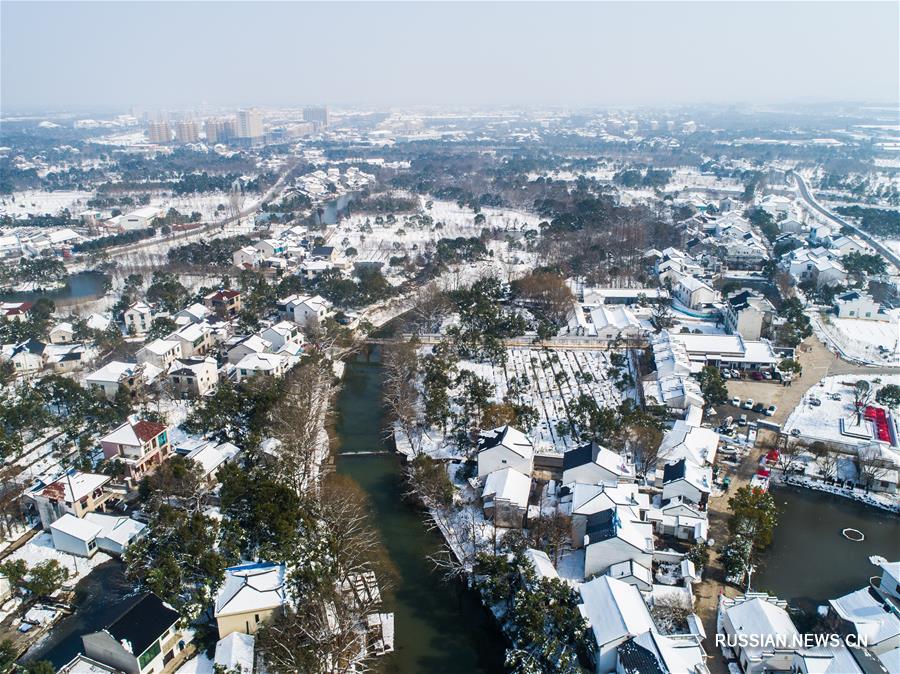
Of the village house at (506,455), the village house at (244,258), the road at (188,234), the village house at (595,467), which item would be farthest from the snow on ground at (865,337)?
the road at (188,234)

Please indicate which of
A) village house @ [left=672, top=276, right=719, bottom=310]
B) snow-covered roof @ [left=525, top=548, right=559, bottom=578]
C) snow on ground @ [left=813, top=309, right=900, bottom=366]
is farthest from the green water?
snow on ground @ [left=813, top=309, right=900, bottom=366]

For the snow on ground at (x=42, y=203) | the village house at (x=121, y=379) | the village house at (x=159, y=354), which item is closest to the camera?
the village house at (x=121, y=379)

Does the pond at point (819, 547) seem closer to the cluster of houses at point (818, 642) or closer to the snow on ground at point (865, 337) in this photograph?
the cluster of houses at point (818, 642)

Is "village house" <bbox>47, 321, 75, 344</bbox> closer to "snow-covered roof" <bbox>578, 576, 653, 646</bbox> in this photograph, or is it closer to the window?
the window

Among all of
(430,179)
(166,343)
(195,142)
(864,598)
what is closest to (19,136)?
(195,142)

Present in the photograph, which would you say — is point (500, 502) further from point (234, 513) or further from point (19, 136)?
point (19, 136)
